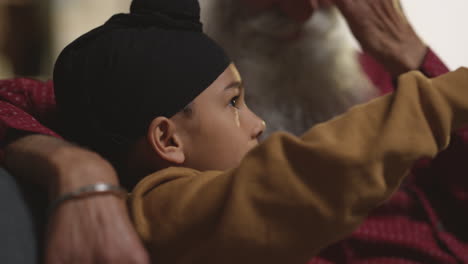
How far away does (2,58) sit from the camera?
1.98 m

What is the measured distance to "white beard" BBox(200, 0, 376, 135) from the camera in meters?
1.25

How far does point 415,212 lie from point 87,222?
0.71 meters

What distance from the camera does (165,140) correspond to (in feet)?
2.28

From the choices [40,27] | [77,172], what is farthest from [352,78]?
[40,27]

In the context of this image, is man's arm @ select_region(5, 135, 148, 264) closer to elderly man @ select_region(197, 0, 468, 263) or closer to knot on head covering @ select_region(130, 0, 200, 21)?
knot on head covering @ select_region(130, 0, 200, 21)

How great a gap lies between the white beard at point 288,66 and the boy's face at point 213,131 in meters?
0.55

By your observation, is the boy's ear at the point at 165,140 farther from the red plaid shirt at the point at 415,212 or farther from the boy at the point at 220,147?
the red plaid shirt at the point at 415,212

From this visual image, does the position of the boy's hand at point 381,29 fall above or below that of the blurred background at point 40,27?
above

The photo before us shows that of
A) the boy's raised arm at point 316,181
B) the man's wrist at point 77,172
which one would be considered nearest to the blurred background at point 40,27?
the man's wrist at point 77,172

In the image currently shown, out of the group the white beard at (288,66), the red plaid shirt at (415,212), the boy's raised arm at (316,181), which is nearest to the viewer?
the boy's raised arm at (316,181)

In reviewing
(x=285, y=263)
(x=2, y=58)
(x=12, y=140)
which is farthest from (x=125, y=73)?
(x=2, y=58)

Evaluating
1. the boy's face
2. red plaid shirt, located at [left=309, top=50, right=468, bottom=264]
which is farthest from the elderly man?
the boy's face

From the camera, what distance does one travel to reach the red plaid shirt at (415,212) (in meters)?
0.89

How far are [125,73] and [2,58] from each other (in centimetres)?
152
